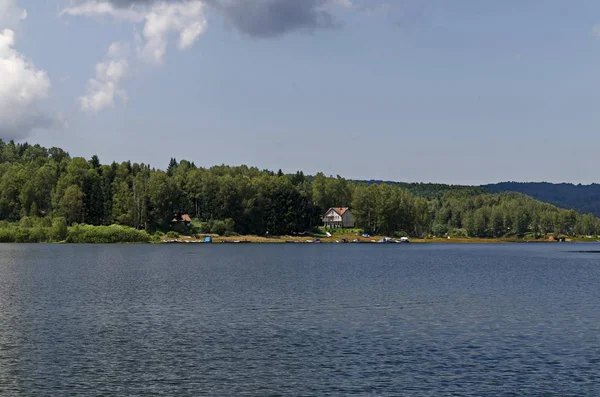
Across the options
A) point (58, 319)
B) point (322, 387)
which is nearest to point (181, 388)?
point (322, 387)

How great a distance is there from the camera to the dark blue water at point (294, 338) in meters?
33.7

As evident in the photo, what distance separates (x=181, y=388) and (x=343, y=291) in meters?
43.9

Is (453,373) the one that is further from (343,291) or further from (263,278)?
(263,278)

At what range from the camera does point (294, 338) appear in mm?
45406

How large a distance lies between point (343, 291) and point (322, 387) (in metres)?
42.5

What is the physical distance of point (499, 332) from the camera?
48438mm

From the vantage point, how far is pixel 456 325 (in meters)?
51.4

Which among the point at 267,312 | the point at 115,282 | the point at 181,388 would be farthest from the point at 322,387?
the point at 115,282

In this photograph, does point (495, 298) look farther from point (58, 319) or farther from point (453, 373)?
point (58, 319)

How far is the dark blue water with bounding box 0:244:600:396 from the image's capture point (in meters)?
33.7

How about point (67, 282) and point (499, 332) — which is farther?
point (67, 282)

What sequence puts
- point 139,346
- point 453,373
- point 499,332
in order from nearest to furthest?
point 453,373 < point 139,346 < point 499,332

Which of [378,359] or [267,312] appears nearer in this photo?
[378,359]

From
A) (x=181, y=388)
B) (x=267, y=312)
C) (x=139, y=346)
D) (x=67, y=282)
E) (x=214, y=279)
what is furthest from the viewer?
(x=214, y=279)
